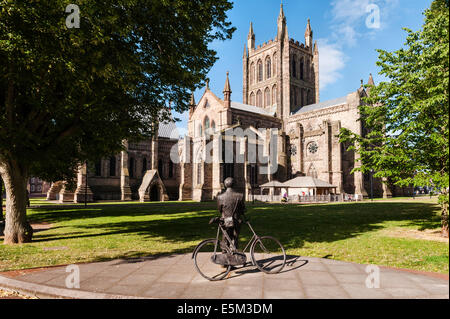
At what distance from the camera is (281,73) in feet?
193

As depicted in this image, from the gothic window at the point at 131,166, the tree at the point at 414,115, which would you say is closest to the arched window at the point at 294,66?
the gothic window at the point at 131,166

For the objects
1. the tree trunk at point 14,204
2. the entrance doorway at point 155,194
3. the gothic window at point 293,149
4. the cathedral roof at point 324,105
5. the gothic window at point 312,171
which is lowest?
the entrance doorway at point 155,194

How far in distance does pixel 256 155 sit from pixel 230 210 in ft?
119

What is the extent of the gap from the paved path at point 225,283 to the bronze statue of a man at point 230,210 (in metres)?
0.77

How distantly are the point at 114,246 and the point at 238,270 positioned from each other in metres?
4.95

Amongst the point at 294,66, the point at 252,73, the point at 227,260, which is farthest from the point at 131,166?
the point at 227,260

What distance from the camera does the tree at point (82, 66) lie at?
7.00 metres

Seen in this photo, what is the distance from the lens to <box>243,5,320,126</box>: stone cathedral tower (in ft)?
191

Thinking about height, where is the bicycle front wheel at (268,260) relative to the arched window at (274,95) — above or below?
below

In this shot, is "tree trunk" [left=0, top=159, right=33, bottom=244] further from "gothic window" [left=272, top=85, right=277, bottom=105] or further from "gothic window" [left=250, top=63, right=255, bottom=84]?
"gothic window" [left=250, top=63, right=255, bottom=84]

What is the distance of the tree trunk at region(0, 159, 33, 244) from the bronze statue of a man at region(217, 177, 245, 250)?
8.08 m

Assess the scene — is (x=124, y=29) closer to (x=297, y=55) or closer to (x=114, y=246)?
(x=114, y=246)

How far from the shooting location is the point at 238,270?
576 centimetres

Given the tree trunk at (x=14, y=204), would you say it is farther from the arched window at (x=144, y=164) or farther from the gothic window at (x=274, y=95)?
the gothic window at (x=274, y=95)
